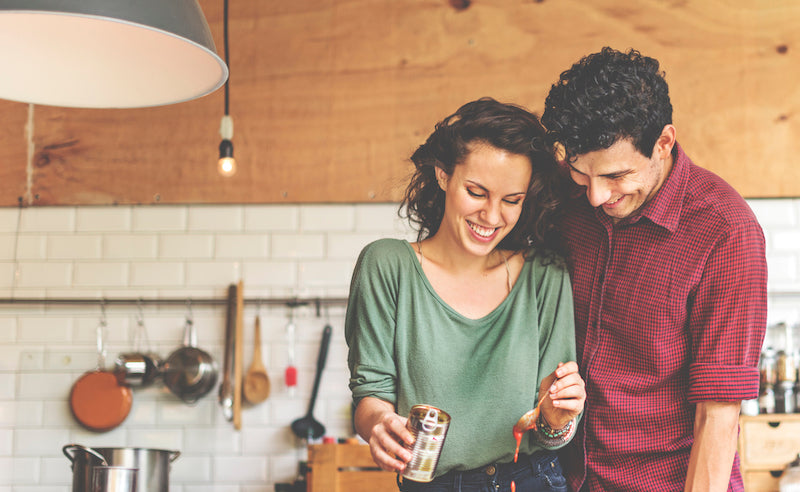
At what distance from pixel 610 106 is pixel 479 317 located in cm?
59

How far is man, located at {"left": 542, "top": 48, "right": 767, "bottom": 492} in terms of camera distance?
1.82 m

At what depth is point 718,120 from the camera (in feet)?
12.8

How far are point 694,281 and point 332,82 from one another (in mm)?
2534

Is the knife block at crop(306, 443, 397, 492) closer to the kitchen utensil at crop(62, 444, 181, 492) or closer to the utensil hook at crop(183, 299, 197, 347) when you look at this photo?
the kitchen utensil at crop(62, 444, 181, 492)

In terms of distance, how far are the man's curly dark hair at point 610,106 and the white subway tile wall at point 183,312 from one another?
2059 mm

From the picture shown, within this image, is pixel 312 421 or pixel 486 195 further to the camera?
pixel 312 421

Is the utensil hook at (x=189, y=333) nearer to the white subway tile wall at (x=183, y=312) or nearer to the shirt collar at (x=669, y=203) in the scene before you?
Answer: the white subway tile wall at (x=183, y=312)

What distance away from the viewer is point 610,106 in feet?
6.09

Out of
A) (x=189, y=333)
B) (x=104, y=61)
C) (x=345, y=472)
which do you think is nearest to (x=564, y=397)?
(x=104, y=61)

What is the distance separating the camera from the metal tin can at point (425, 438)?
5.19 ft

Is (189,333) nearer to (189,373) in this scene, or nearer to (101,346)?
(189,373)

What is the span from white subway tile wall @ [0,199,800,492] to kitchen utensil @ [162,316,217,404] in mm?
92

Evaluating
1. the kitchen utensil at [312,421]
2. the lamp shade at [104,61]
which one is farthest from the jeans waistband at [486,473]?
the kitchen utensil at [312,421]

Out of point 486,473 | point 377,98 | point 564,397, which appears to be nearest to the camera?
point 564,397
